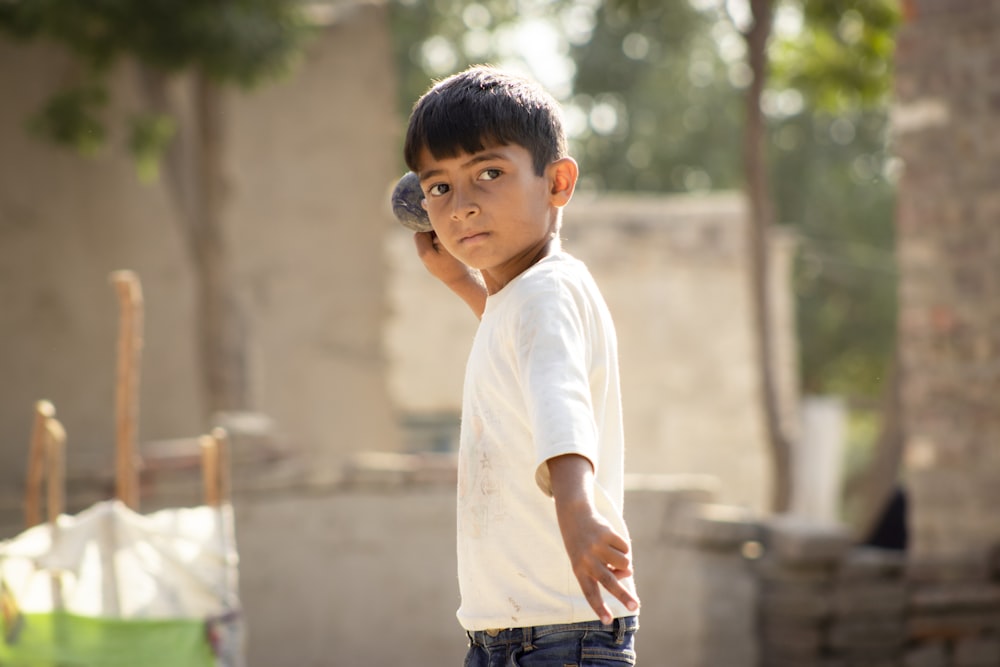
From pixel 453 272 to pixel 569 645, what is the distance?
2.50ft

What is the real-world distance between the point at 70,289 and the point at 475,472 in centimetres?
563

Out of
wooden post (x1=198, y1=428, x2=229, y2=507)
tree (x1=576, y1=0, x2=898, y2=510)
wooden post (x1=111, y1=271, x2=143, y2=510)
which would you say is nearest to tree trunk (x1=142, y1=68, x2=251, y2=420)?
wooden post (x1=111, y1=271, x2=143, y2=510)

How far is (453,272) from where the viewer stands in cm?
251

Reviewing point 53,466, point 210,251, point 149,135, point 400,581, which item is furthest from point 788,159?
point 53,466

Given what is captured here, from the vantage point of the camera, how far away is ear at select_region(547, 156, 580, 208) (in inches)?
82.4

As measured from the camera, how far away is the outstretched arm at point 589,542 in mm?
1697

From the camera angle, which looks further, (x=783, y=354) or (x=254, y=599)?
(x=783, y=354)

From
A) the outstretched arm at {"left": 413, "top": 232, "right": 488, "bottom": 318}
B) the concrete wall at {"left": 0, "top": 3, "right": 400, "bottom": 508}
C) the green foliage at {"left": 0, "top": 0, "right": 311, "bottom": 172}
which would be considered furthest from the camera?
the concrete wall at {"left": 0, "top": 3, "right": 400, "bottom": 508}

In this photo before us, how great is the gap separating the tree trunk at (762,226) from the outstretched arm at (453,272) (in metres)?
5.43

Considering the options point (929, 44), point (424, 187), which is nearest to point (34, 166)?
point (929, 44)

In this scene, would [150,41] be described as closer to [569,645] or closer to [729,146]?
[569,645]

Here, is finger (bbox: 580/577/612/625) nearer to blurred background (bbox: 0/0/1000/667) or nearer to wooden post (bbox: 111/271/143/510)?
wooden post (bbox: 111/271/143/510)

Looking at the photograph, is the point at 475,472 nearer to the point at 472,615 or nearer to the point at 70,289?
the point at 472,615

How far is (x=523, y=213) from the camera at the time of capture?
2051mm
